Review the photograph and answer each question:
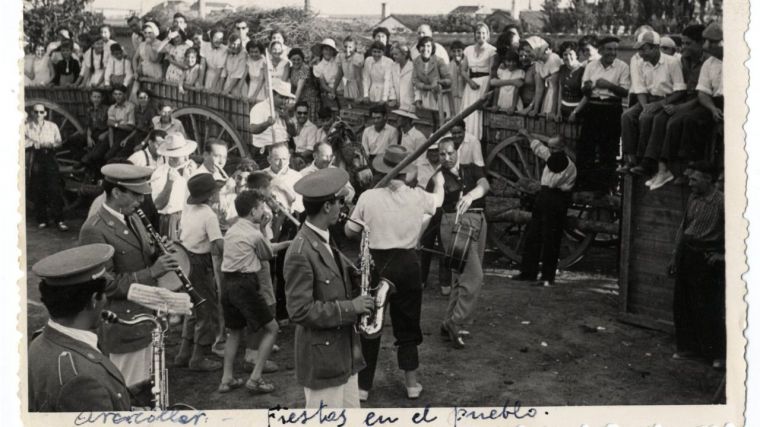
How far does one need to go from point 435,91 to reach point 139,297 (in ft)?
15.7

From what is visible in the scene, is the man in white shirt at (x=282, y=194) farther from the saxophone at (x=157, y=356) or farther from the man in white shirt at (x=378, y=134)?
the saxophone at (x=157, y=356)

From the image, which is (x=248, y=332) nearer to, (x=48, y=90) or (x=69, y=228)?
(x=69, y=228)

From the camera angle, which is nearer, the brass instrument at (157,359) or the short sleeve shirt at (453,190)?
the brass instrument at (157,359)

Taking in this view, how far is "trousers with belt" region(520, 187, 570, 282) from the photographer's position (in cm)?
884

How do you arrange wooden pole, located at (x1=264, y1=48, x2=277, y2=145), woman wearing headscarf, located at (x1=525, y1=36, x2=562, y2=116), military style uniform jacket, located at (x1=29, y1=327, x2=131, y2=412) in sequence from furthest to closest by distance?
1. woman wearing headscarf, located at (x1=525, y1=36, x2=562, y2=116)
2. wooden pole, located at (x1=264, y1=48, x2=277, y2=145)
3. military style uniform jacket, located at (x1=29, y1=327, x2=131, y2=412)

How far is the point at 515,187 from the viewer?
30.6 ft

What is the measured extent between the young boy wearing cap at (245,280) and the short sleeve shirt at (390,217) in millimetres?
771

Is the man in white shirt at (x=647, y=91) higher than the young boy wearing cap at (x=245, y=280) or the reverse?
higher

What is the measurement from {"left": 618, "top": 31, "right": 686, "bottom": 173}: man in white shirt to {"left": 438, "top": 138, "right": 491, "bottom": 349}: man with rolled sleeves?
130 cm

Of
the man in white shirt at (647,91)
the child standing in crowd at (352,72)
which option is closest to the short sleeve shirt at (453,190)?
the man in white shirt at (647,91)

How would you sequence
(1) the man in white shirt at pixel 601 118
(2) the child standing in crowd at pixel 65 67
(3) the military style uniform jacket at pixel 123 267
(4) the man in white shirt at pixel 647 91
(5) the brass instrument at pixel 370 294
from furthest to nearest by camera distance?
(1) the man in white shirt at pixel 601 118, (2) the child standing in crowd at pixel 65 67, (4) the man in white shirt at pixel 647 91, (3) the military style uniform jacket at pixel 123 267, (5) the brass instrument at pixel 370 294

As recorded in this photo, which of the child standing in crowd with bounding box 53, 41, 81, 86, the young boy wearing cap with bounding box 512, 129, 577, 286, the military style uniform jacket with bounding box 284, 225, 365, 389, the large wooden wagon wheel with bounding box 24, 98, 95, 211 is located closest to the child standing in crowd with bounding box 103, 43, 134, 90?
the child standing in crowd with bounding box 53, 41, 81, 86

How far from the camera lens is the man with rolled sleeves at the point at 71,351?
13.8 ft

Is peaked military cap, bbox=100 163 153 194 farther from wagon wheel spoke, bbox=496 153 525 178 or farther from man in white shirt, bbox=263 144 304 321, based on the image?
wagon wheel spoke, bbox=496 153 525 178
